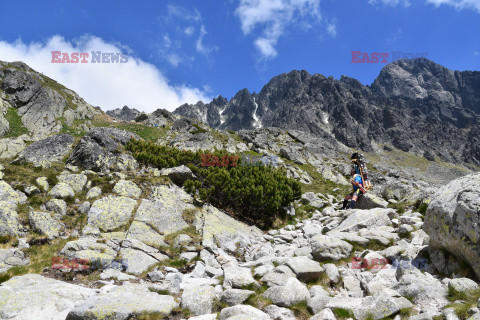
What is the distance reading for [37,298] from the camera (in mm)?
5812

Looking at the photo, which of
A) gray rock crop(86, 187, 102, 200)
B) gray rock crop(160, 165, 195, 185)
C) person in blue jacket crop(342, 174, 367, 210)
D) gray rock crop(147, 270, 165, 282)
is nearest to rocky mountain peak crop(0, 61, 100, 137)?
gray rock crop(86, 187, 102, 200)

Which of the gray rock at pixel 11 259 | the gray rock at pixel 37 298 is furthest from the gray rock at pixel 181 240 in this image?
the gray rock at pixel 11 259

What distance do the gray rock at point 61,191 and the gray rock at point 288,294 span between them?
12.8 metres

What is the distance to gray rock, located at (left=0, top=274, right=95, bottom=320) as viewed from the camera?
5.38 metres

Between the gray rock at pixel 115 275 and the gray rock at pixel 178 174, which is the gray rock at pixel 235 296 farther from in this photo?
the gray rock at pixel 178 174

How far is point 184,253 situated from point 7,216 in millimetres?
8171

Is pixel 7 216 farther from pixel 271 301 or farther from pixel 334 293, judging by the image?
pixel 334 293

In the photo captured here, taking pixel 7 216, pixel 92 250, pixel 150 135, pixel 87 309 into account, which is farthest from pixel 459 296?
pixel 150 135

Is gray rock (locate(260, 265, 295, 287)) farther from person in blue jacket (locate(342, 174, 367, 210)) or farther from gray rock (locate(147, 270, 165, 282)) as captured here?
person in blue jacket (locate(342, 174, 367, 210))

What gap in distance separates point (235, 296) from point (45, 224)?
10.2 meters

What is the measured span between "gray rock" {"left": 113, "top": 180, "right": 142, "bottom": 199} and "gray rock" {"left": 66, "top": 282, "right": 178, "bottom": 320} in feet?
26.6

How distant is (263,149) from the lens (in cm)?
5444

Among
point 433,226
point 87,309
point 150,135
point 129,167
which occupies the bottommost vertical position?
point 87,309

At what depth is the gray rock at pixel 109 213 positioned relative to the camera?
1180 centimetres
